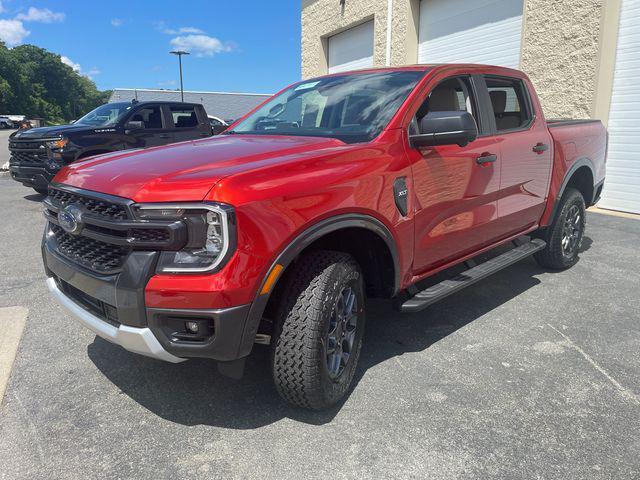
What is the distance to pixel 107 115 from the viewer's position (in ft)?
30.5

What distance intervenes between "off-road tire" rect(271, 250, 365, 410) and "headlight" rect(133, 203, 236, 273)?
49cm

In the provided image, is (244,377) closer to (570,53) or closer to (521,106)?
(521,106)

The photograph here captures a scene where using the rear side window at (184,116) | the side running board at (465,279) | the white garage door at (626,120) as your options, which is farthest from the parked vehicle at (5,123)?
the side running board at (465,279)

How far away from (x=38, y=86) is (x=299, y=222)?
95.3 m

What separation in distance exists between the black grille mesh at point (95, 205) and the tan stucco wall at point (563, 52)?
812 cm

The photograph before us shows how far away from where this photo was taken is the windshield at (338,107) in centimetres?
318

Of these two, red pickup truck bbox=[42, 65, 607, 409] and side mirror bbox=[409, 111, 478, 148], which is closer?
red pickup truck bbox=[42, 65, 607, 409]

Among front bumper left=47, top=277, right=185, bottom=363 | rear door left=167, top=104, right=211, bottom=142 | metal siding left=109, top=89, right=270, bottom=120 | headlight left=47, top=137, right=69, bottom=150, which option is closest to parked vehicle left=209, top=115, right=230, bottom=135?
rear door left=167, top=104, right=211, bottom=142

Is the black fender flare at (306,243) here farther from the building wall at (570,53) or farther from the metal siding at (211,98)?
the metal siding at (211,98)

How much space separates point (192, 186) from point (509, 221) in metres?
2.82

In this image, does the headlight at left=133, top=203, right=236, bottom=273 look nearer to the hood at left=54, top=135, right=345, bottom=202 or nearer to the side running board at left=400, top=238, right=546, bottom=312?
the hood at left=54, top=135, right=345, bottom=202

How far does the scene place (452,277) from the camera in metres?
3.58

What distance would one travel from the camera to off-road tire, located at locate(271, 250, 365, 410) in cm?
244

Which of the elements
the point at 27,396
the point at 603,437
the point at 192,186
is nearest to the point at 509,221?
the point at 603,437
